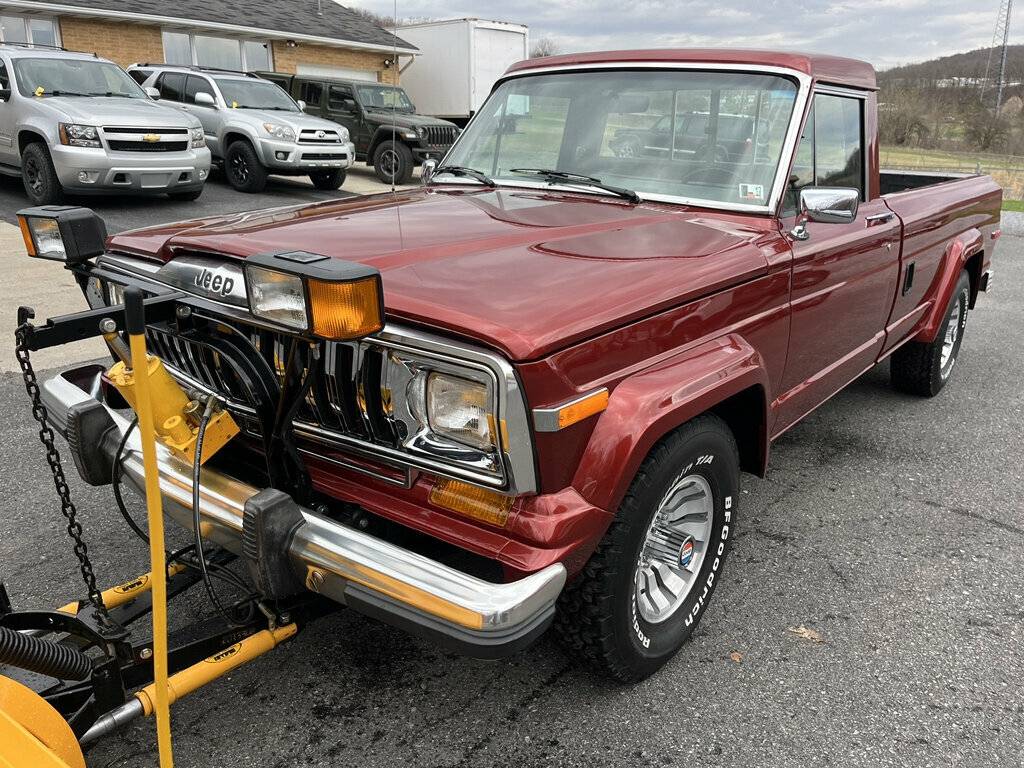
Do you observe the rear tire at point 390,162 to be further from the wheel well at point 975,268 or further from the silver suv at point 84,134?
the wheel well at point 975,268

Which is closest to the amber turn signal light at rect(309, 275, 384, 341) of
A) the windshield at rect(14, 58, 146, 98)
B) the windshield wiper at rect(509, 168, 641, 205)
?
the windshield wiper at rect(509, 168, 641, 205)

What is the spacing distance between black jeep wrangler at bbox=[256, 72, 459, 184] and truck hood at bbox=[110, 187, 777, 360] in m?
12.1

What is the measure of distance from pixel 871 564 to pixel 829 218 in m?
1.41

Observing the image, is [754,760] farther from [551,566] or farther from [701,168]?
[701,168]

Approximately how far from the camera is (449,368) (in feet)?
6.81

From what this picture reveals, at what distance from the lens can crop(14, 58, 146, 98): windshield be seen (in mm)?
10328

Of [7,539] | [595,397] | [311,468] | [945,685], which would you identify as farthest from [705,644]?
[7,539]

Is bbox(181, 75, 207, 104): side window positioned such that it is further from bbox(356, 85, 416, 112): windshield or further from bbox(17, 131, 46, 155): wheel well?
bbox(17, 131, 46, 155): wheel well

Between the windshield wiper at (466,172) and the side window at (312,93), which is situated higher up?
the side window at (312,93)

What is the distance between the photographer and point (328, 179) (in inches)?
556

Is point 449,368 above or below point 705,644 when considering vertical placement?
above

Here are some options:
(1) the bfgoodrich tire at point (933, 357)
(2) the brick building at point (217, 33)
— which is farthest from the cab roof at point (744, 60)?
(2) the brick building at point (217, 33)

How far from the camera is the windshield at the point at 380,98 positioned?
16.2m

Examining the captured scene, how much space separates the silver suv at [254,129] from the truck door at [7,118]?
309 centimetres
